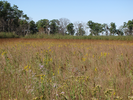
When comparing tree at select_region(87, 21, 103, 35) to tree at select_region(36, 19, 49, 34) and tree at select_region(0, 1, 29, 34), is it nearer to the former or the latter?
tree at select_region(36, 19, 49, 34)

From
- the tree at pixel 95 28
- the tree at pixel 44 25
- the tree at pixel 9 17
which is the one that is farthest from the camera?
the tree at pixel 44 25

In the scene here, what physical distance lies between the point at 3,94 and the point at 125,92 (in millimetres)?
1903

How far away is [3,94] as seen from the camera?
1.86 m

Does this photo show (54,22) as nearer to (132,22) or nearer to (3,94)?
(132,22)

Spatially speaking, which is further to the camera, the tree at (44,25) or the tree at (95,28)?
the tree at (44,25)

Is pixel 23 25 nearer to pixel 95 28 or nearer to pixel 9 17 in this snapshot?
pixel 9 17

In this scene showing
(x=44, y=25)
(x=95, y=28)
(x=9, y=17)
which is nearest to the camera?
(x=9, y=17)

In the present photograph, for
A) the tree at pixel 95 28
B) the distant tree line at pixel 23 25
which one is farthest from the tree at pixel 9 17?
the tree at pixel 95 28

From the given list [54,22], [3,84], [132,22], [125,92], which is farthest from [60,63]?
[54,22]

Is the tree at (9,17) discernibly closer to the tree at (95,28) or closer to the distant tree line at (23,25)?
the distant tree line at (23,25)

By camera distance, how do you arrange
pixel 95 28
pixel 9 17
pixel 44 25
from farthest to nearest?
1. pixel 44 25
2. pixel 95 28
3. pixel 9 17

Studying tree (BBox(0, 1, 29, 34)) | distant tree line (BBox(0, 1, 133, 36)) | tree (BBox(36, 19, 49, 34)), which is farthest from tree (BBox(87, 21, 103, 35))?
tree (BBox(0, 1, 29, 34))

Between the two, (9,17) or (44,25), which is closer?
(9,17)

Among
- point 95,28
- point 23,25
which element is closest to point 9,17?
point 23,25
